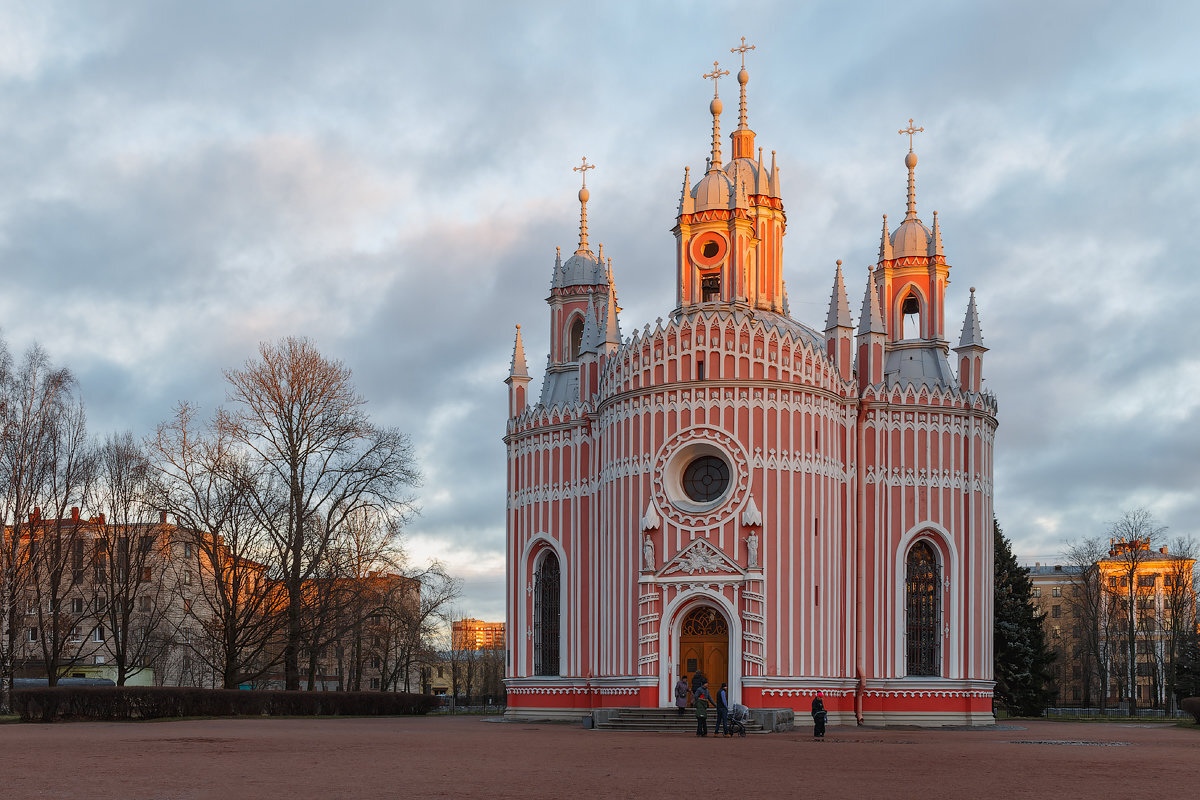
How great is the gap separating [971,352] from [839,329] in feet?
17.0

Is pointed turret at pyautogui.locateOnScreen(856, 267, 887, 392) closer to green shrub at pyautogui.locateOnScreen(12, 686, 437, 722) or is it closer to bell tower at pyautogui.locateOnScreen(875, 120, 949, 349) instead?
bell tower at pyautogui.locateOnScreen(875, 120, 949, 349)

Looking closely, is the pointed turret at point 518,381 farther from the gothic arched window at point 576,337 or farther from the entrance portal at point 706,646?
the entrance portal at point 706,646

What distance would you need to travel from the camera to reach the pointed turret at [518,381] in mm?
50875

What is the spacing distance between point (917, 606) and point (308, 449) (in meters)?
23.0

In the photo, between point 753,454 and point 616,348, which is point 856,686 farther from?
point 616,348

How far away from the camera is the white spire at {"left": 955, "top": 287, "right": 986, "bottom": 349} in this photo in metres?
46.9

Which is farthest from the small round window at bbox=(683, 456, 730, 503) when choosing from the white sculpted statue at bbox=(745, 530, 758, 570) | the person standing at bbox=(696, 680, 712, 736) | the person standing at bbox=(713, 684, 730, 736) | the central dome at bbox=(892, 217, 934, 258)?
the central dome at bbox=(892, 217, 934, 258)

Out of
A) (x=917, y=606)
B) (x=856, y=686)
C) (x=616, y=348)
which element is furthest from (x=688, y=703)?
(x=616, y=348)

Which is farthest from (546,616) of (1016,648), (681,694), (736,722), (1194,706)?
(1016,648)

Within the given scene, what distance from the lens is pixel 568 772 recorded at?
21.2 m

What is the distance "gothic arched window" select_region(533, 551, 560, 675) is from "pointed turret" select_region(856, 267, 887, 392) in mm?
12747

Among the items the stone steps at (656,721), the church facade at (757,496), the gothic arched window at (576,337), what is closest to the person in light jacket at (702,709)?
the stone steps at (656,721)

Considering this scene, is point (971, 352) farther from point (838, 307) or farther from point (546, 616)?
point (546, 616)

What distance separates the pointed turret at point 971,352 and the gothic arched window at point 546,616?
1585 cm
